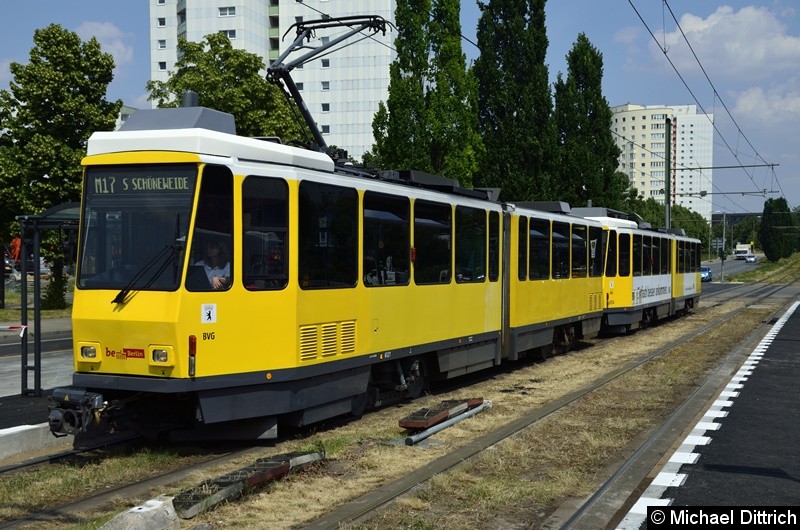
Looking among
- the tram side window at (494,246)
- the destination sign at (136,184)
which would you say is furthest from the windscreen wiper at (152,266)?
the tram side window at (494,246)

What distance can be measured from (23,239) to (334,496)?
5.91 metres

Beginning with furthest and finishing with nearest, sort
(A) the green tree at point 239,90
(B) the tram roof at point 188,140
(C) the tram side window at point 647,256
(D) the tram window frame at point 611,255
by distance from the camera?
1. (A) the green tree at point 239,90
2. (C) the tram side window at point 647,256
3. (D) the tram window frame at point 611,255
4. (B) the tram roof at point 188,140

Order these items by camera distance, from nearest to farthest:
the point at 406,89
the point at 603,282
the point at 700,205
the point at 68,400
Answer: the point at 68,400, the point at 603,282, the point at 406,89, the point at 700,205

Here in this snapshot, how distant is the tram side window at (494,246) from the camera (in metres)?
14.6

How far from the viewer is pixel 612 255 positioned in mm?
22219

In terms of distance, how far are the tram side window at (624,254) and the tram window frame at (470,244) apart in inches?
376

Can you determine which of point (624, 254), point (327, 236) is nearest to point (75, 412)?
point (327, 236)

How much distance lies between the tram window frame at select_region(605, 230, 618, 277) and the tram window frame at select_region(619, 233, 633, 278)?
41 centimetres

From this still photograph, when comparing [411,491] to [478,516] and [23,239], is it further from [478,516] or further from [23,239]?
[23,239]

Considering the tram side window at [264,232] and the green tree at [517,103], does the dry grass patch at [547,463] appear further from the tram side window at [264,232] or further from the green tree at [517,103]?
the green tree at [517,103]

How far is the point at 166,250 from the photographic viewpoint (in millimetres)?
8523

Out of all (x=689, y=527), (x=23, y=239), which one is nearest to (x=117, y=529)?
(x=689, y=527)

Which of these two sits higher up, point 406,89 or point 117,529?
point 406,89

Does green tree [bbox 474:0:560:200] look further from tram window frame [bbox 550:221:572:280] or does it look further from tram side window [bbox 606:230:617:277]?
tram window frame [bbox 550:221:572:280]
